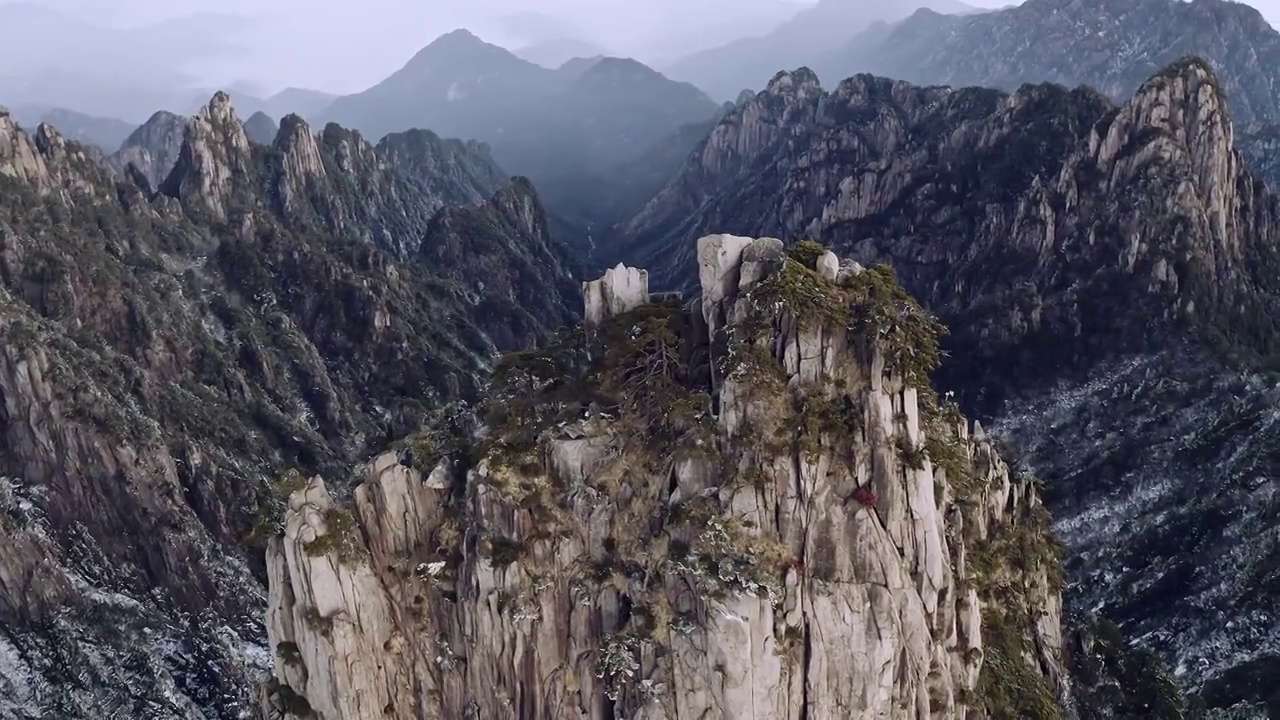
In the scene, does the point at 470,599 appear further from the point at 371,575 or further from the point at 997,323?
the point at 997,323

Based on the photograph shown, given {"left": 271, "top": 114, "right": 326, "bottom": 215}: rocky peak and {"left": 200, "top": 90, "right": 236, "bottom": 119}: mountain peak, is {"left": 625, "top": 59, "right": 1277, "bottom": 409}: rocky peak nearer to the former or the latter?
{"left": 271, "top": 114, "right": 326, "bottom": 215}: rocky peak

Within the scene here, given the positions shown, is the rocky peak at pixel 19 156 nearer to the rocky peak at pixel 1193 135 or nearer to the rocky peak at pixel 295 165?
the rocky peak at pixel 295 165

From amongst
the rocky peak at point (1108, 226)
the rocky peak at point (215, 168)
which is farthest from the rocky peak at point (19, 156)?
the rocky peak at point (1108, 226)

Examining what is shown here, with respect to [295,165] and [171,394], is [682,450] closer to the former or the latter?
[171,394]

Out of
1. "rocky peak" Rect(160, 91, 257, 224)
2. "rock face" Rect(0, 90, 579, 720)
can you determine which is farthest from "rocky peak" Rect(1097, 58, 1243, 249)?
"rocky peak" Rect(160, 91, 257, 224)

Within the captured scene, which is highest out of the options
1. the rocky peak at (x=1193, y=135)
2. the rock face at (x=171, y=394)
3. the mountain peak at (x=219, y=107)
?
the mountain peak at (x=219, y=107)
